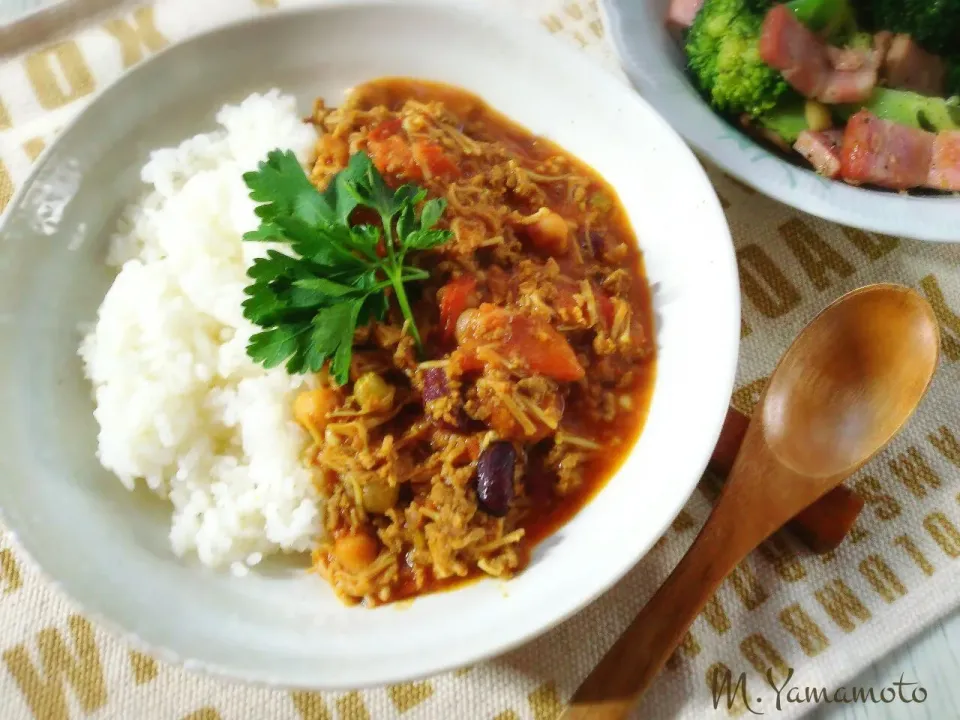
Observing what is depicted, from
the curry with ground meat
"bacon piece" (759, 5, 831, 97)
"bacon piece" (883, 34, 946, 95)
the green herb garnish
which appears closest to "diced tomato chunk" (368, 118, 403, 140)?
the curry with ground meat

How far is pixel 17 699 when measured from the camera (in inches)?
98.7

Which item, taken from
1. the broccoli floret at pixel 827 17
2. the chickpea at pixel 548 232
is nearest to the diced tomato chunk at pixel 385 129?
the chickpea at pixel 548 232

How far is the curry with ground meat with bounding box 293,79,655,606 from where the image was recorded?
252 cm

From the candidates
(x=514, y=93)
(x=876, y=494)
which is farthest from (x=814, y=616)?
(x=514, y=93)

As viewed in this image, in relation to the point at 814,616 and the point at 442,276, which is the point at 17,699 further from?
the point at 814,616

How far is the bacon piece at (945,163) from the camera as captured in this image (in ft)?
10.2

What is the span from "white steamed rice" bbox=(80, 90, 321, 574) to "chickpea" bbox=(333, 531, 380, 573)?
5.5 inches

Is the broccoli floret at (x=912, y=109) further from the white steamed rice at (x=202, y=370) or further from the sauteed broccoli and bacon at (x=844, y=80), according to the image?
the white steamed rice at (x=202, y=370)

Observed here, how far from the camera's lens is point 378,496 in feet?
8.35

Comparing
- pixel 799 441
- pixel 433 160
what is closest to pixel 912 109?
pixel 799 441

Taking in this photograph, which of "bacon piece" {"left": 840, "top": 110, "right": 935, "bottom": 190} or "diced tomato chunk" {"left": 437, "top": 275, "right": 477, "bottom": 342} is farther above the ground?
"diced tomato chunk" {"left": 437, "top": 275, "right": 477, "bottom": 342}

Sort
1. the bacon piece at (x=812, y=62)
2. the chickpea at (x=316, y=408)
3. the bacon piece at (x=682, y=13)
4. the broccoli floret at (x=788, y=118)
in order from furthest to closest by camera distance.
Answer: the bacon piece at (x=682, y=13) → the broccoli floret at (x=788, y=118) → the bacon piece at (x=812, y=62) → the chickpea at (x=316, y=408)

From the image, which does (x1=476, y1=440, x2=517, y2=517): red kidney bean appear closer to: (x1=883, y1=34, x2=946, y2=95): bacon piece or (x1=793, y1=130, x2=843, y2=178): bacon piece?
(x1=793, y1=130, x2=843, y2=178): bacon piece

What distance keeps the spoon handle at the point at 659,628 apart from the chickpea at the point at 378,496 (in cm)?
90
